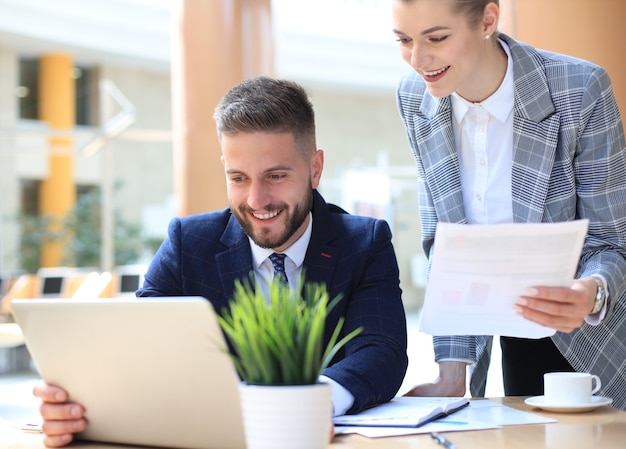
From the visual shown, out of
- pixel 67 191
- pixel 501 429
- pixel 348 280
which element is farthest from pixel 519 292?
pixel 67 191

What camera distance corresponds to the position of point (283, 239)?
76.1 inches

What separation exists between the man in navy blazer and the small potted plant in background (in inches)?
26.6

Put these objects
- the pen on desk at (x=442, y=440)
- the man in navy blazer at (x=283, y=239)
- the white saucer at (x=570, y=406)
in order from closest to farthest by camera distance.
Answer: the pen on desk at (x=442, y=440)
the white saucer at (x=570, y=406)
the man in navy blazer at (x=283, y=239)

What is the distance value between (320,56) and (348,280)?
1423cm

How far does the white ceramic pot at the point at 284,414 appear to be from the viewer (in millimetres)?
1066

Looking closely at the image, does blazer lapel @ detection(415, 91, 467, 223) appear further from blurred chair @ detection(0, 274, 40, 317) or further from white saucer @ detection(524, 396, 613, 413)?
blurred chair @ detection(0, 274, 40, 317)

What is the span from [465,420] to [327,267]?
1.72 feet

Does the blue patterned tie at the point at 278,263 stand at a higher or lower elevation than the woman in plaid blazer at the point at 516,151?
lower

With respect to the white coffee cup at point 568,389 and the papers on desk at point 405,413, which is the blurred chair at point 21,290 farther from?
the white coffee cup at point 568,389

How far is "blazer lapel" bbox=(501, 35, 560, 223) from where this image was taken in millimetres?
2006

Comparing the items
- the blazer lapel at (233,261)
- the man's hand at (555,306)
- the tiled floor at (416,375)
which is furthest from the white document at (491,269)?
the tiled floor at (416,375)

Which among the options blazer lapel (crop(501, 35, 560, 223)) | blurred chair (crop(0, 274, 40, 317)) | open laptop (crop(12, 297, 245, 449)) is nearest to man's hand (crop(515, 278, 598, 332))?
blazer lapel (crop(501, 35, 560, 223))

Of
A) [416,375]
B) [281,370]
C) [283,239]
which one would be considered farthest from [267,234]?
[416,375]

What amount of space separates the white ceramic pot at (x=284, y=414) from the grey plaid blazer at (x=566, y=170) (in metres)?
1.00
